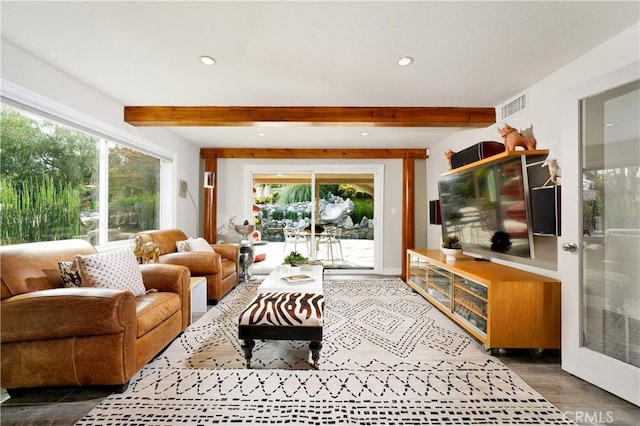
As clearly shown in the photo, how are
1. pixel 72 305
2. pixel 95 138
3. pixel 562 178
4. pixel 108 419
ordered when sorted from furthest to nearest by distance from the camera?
1. pixel 95 138
2. pixel 562 178
3. pixel 72 305
4. pixel 108 419

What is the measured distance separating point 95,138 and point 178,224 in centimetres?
172

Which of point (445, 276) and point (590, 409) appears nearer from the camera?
point (590, 409)

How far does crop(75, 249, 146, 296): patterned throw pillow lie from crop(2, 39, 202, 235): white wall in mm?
1381

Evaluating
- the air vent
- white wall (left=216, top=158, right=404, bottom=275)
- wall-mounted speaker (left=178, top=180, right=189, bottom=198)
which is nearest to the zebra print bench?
the air vent

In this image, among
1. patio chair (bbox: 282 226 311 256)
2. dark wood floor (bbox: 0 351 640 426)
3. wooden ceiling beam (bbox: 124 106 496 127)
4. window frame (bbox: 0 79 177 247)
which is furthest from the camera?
patio chair (bbox: 282 226 311 256)

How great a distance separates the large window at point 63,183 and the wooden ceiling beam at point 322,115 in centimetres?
61

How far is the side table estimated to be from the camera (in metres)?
3.05

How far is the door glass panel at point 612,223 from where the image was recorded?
1.76 metres

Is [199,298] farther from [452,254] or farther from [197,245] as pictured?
[452,254]

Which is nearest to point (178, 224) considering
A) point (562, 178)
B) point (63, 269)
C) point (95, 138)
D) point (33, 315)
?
point (95, 138)

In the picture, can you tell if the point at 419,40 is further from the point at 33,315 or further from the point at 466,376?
the point at 33,315

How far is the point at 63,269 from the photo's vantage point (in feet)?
6.43

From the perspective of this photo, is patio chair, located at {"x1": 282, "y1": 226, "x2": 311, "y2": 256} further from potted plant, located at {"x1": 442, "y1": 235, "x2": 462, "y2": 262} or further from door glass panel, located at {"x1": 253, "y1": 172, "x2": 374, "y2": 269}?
potted plant, located at {"x1": 442, "y1": 235, "x2": 462, "y2": 262}

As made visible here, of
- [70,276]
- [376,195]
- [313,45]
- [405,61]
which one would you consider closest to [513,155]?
[405,61]
